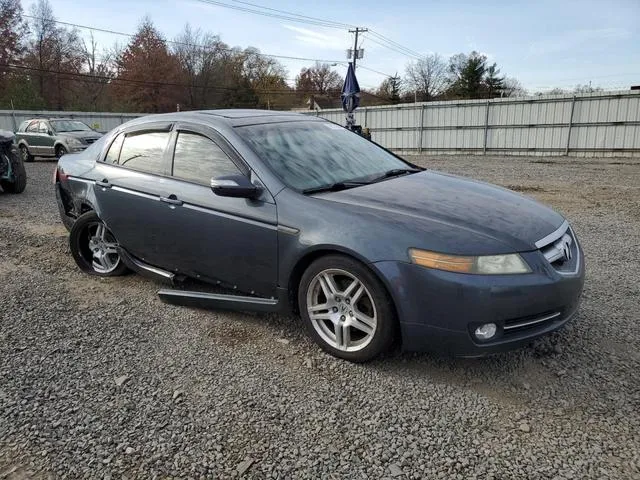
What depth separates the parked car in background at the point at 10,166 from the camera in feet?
30.4

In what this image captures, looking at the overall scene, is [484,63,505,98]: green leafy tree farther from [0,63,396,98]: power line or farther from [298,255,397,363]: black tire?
[298,255,397,363]: black tire

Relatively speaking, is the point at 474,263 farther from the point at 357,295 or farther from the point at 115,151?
the point at 115,151

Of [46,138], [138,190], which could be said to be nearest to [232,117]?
[138,190]

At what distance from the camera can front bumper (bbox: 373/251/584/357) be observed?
2518mm

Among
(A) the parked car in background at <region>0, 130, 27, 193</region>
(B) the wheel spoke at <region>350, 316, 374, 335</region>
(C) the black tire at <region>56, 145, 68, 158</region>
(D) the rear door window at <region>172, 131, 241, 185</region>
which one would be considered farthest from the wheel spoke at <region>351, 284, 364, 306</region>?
(C) the black tire at <region>56, 145, 68, 158</region>

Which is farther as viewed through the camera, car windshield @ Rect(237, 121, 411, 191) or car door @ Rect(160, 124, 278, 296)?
car windshield @ Rect(237, 121, 411, 191)

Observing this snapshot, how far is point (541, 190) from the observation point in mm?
9914

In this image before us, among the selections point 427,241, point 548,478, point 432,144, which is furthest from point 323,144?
point 432,144

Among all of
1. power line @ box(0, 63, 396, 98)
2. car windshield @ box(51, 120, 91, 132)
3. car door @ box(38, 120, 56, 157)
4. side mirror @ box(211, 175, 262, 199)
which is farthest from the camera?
power line @ box(0, 63, 396, 98)

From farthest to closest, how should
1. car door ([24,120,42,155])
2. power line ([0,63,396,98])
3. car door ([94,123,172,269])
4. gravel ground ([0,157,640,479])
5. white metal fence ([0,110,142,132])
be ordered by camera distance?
power line ([0,63,396,98]) → white metal fence ([0,110,142,132]) → car door ([24,120,42,155]) → car door ([94,123,172,269]) → gravel ground ([0,157,640,479])

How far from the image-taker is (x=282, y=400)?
2635mm

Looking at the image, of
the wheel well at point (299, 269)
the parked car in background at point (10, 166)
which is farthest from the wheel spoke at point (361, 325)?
the parked car in background at point (10, 166)

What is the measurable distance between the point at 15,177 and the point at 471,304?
10.1 m

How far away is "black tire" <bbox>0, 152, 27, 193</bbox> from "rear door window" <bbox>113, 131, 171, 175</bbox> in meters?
6.88
